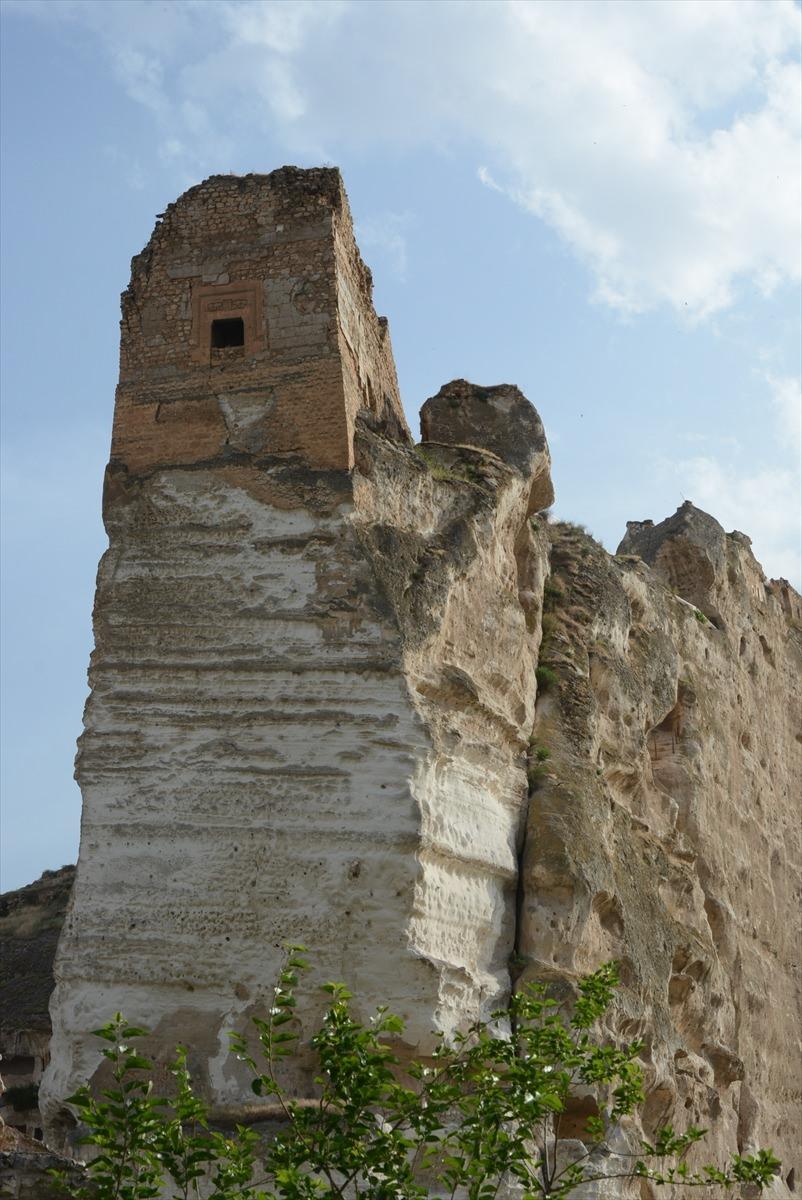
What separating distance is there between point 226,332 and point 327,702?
373 cm

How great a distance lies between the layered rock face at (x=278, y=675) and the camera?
1350 centimetres

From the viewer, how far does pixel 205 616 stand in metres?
14.5

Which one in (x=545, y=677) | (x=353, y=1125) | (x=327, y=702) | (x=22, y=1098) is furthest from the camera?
(x=22, y=1098)

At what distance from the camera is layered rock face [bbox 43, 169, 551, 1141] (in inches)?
531

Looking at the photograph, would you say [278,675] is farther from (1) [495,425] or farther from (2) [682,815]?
(2) [682,815]

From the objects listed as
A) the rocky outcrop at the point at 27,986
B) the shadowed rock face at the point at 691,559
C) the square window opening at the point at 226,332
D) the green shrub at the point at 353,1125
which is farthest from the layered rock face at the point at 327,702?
the rocky outcrop at the point at 27,986

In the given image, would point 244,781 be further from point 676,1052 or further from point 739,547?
point 739,547

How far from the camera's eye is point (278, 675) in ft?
46.4

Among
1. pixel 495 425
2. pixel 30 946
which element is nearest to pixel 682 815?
pixel 495 425

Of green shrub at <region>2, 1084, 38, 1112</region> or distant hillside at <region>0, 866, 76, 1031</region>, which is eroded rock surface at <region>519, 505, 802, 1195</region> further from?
green shrub at <region>2, 1084, 38, 1112</region>

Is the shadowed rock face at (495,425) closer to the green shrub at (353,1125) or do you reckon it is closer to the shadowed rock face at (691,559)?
the shadowed rock face at (691,559)

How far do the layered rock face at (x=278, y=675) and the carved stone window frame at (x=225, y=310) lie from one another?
22 mm

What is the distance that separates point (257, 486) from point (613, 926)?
535 centimetres

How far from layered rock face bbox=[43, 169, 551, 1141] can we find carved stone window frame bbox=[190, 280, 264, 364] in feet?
0.07
